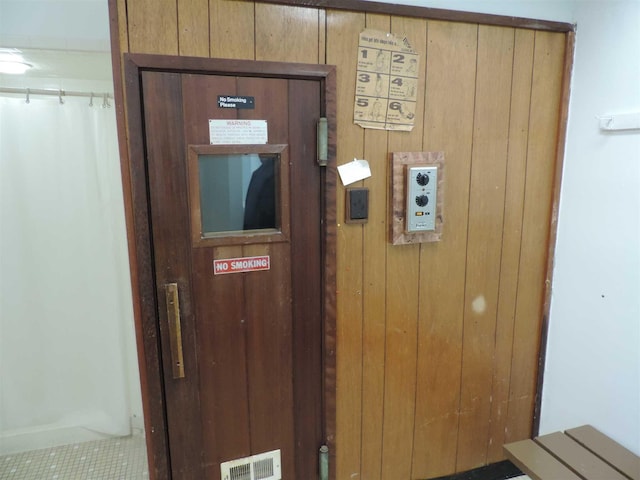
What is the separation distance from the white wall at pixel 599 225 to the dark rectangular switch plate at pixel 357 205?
717 millimetres

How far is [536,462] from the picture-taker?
1.54 meters

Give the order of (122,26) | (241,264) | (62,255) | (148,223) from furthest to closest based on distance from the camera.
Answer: (62,255), (241,264), (148,223), (122,26)

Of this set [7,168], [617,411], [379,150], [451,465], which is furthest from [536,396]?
[7,168]

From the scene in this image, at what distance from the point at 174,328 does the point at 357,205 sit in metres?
0.79

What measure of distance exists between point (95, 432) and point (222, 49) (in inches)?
79.4

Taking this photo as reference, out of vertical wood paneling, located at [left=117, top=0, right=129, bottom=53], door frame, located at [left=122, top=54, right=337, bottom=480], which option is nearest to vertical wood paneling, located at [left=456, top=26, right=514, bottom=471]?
door frame, located at [left=122, top=54, right=337, bottom=480]

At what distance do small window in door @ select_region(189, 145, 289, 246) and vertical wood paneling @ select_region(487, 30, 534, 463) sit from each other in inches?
38.9

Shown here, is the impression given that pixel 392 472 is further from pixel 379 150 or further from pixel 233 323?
pixel 379 150

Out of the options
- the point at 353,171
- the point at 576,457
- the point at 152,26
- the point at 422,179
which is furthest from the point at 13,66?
the point at 576,457

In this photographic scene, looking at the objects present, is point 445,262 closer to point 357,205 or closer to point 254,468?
point 357,205

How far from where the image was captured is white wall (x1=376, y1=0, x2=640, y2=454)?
154cm

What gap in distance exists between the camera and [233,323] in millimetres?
1514

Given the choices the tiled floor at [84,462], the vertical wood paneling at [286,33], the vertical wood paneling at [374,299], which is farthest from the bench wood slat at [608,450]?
the vertical wood paneling at [286,33]

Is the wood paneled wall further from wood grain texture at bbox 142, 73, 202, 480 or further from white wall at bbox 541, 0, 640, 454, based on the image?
wood grain texture at bbox 142, 73, 202, 480
